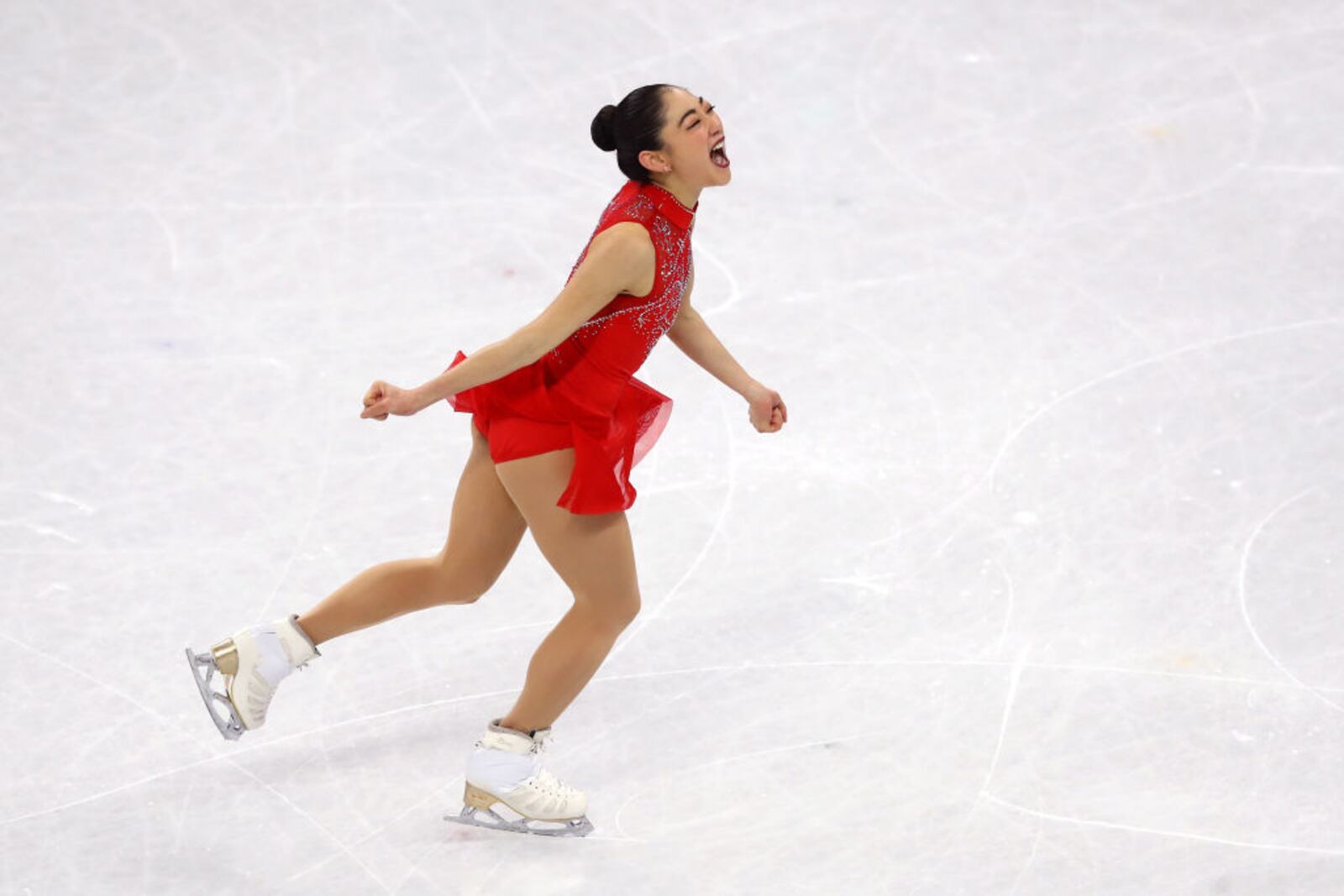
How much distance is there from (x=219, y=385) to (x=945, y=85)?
262 cm

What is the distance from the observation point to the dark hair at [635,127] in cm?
317

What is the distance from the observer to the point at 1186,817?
340 centimetres

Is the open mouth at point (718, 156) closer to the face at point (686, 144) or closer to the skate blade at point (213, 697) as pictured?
the face at point (686, 144)

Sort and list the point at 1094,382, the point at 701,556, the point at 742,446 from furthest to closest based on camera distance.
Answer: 1. the point at 1094,382
2. the point at 742,446
3. the point at 701,556

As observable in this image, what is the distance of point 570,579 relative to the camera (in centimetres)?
335

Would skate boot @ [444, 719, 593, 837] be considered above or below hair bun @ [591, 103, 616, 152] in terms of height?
below

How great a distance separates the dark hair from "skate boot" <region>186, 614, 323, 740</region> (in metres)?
1.09

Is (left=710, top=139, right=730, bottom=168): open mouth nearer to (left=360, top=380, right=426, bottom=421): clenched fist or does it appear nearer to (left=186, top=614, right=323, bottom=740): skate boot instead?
(left=360, top=380, right=426, bottom=421): clenched fist

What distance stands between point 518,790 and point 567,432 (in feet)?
2.16

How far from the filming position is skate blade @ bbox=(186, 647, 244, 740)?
347 centimetres

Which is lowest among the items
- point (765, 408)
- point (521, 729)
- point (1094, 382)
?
point (1094, 382)

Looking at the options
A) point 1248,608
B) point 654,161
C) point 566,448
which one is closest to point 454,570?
point 566,448

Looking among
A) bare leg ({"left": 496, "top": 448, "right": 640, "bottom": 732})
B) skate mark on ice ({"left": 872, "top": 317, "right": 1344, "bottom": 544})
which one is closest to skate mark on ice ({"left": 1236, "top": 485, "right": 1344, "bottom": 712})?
skate mark on ice ({"left": 872, "top": 317, "right": 1344, "bottom": 544})

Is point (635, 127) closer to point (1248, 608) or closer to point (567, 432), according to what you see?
point (567, 432)
